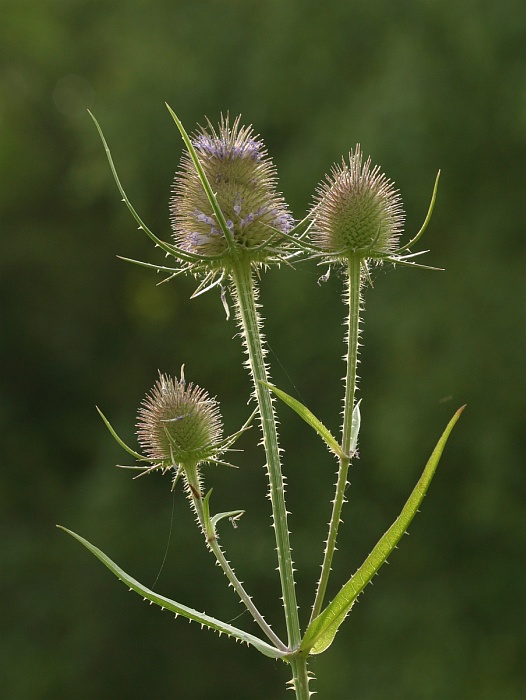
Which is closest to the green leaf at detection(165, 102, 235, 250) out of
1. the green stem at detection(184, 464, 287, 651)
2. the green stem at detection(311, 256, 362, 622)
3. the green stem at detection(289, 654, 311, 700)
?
the green stem at detection(311, 256, 362, 622)

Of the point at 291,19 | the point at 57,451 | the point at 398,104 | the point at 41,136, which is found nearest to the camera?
the point at 398,104

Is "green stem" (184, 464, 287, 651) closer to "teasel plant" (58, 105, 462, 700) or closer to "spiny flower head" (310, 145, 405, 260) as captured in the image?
"teasel plant" (58, 105, 462, 700)

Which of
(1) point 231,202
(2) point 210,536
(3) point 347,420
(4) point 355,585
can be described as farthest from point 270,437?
(1) point 231,202

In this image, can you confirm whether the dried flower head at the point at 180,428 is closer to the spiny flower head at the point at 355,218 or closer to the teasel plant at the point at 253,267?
the teasel plant at the point at 253,267

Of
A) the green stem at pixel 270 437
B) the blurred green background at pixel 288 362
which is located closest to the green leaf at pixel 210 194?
the green stem at pixel 270 437

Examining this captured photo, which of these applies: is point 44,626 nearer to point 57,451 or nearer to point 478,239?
point 57,451

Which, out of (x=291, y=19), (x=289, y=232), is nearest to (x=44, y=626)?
(x=291, y=19)
